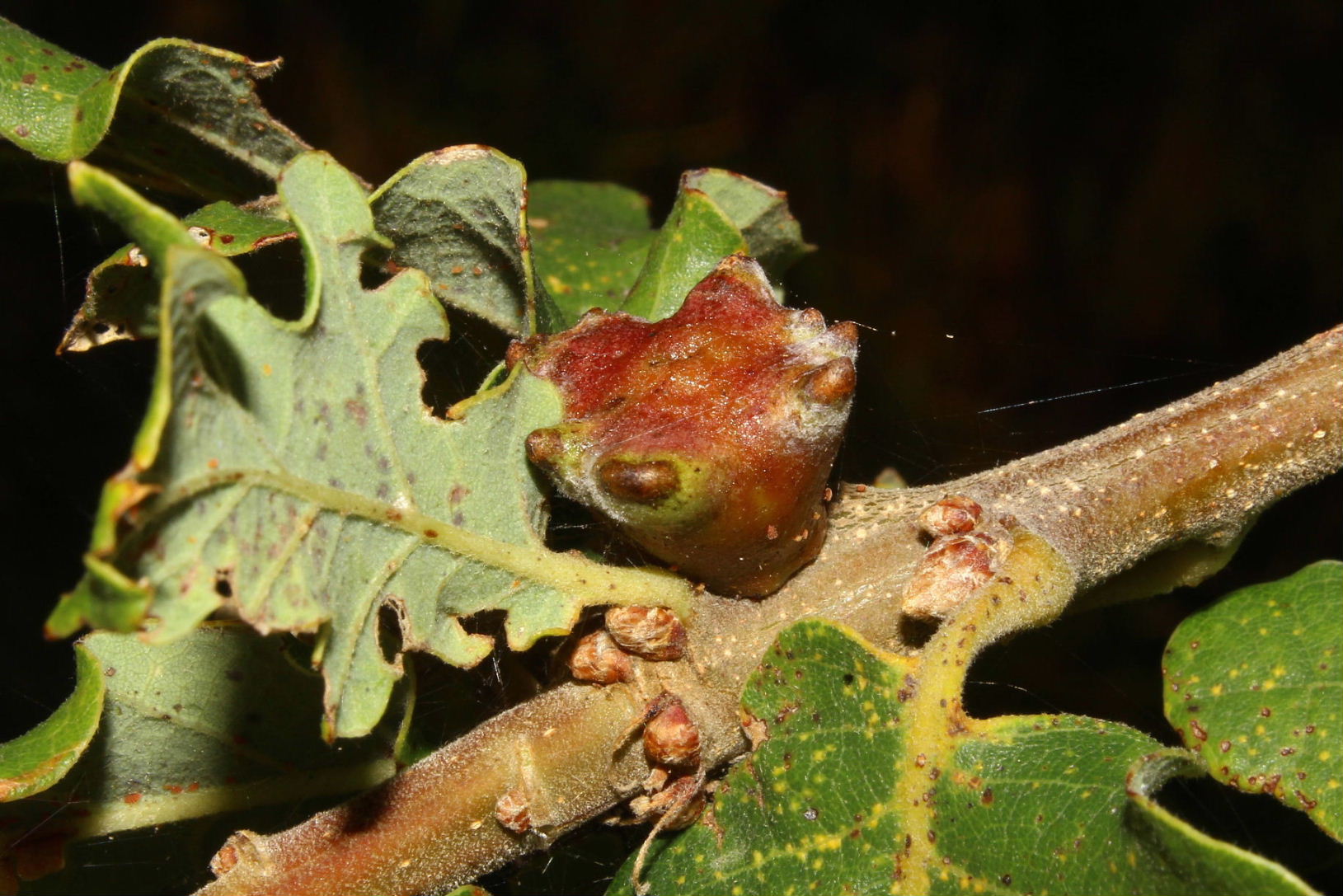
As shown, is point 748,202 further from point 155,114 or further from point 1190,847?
Result: point 1190,847

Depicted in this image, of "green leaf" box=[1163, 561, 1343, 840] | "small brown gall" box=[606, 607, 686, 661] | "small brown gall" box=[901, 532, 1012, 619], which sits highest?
"small brown gall" box=[901, 532, 1012, 619]

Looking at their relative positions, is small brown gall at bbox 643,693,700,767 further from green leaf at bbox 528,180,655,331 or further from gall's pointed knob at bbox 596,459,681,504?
green leaf at bbox 528,180,655,331

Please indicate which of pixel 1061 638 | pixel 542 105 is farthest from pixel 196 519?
pixel 542 105

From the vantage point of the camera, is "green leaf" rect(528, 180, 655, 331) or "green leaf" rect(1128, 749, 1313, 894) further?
"green leaf" rect(528, 180, 655, 331)

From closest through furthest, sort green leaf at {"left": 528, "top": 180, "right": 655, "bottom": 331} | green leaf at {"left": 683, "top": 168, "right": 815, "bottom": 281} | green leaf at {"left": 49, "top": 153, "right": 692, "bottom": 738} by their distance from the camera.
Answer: green leaf at {"left": 49, "top": 153, "right": 692, "bottom": 738}
green leaf at {"left": 683, "top": 168, "right": 815, "bottom": 281}
green leaf at {"left": 528, "top": 180, "right": 655, "bottom": 331}

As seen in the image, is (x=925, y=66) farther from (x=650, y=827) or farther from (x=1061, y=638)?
(x=650, y=827)

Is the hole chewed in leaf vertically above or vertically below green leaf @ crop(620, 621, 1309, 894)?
above

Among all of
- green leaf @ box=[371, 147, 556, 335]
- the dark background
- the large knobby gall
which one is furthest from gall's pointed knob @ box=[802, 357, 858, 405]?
the dark background

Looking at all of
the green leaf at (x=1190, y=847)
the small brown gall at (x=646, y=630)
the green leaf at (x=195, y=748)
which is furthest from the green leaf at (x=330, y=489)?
the green leaf at (x=1190, y=847)
